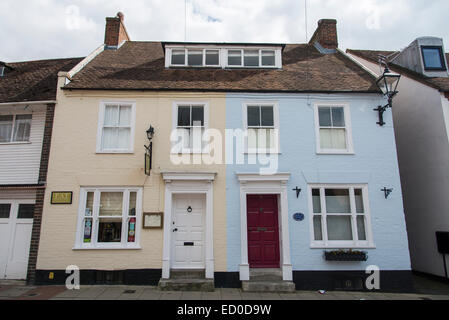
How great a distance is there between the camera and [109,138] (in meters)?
9.13

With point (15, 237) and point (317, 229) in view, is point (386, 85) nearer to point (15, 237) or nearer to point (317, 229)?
point (317, 229)

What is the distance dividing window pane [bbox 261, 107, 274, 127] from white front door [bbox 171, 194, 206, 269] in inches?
130

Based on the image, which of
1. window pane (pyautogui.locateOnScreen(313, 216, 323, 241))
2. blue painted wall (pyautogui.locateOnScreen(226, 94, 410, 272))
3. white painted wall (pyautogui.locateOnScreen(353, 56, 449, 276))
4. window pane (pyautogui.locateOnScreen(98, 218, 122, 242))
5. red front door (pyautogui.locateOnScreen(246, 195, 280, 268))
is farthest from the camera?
white painted wall (pyautogui.locateOnScreen(353, 56, 449, 276))

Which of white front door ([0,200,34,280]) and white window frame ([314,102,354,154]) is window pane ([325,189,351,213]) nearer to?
white window frame ([314,102,354,154])

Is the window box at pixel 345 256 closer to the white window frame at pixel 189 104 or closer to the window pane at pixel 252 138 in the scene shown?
the window pane at pixel 252 138

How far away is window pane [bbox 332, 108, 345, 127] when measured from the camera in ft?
31.2

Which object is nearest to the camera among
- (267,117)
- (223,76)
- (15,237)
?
(15,237)

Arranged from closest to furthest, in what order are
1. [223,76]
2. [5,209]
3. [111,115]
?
[5,209] → [111,115] → [223,76]

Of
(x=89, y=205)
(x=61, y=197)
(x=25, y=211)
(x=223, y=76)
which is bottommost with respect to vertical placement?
(x=25, y=211)

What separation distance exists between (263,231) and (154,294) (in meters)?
3.80

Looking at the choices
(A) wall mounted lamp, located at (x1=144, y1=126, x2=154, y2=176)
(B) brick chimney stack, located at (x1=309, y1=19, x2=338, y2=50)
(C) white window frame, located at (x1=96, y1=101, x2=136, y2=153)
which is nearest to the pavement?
(A) wall mounted lamp, located at (x1=144, y1=126, x2=154, y2=176)

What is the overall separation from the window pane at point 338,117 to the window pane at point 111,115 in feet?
24.9

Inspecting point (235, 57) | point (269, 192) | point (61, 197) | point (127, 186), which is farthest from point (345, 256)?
point (61, 197)
